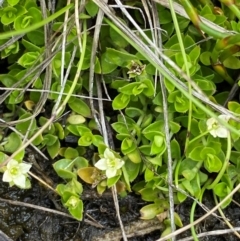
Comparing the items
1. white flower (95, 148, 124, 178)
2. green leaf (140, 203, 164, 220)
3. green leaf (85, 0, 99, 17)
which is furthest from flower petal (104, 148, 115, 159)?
green leaf (85, 0, 99, 17)

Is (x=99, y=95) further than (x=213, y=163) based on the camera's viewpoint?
Yes

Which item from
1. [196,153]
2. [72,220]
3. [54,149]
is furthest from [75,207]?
[196,153]

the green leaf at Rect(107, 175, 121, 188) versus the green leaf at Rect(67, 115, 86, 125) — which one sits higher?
the green leaf at Rect(67, 115, 86, 125)

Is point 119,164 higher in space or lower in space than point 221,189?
higher

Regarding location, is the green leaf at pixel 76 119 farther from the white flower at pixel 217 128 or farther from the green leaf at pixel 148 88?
the white flower at pixel 217 128

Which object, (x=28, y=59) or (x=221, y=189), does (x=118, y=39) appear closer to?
(x=28, y=59)

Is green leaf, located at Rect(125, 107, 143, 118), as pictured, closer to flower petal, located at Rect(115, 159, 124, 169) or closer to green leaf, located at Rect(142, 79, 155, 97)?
green leaf, located at Rect(142, 79, 155, 97)

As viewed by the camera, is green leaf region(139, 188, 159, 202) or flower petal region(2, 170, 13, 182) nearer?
flower petal region(2, 170, 13, 182)
